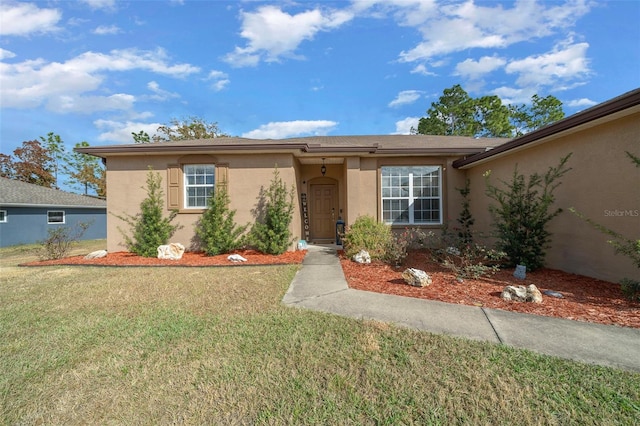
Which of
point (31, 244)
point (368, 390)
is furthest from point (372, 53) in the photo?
point (31, 244)

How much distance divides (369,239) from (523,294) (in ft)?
12.0

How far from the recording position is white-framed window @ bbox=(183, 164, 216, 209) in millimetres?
9078

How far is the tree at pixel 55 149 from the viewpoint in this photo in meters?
31.0

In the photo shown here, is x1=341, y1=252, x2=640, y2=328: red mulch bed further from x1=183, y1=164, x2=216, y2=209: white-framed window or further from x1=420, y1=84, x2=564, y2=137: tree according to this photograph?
x1=420, y1=84, x2=564, y2=137: tree

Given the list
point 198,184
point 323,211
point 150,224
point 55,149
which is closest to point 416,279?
point 323,211

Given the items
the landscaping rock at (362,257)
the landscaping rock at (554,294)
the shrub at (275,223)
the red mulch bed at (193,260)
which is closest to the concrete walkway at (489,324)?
the landscaping rock at (554,294)

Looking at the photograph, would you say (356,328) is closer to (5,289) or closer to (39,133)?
(5,289)

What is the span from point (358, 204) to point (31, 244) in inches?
766

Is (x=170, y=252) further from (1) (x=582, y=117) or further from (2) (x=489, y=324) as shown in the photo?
(1) (x=582, y=117)

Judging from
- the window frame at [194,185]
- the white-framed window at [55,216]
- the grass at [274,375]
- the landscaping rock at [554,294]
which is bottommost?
the grass at [274,375]

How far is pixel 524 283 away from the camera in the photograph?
518 centimetres

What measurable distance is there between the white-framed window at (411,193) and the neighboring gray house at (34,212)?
16253 millimetres

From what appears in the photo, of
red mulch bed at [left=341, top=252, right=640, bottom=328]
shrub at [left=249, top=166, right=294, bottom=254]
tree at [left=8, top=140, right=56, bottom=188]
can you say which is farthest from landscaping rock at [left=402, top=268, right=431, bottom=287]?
tree at [left=8, top=140, right=56, bottom=188]

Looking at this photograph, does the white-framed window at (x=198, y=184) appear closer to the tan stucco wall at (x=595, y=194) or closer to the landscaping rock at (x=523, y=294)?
the landscaping rock at (x=523, y=294)
